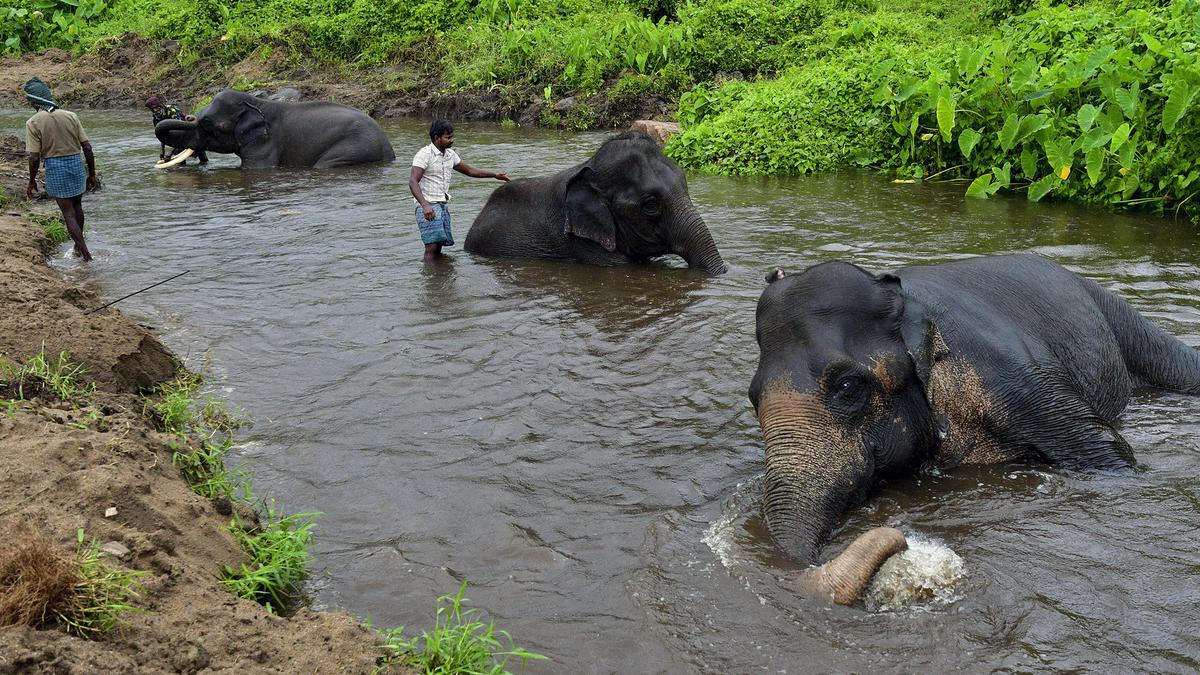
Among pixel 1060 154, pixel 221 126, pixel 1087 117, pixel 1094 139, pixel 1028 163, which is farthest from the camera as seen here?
pixel 221 126

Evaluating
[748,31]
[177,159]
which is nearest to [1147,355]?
[177,159]

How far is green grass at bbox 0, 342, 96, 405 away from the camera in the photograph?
578 centimetres

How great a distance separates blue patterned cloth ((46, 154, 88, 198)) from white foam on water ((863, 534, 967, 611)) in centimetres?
914

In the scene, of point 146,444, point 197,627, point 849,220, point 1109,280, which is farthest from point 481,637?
point 849,220

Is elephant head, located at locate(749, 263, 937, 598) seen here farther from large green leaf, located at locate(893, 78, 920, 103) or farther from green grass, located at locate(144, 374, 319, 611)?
large green leaf, located at locate(893, 78, 920, 103)

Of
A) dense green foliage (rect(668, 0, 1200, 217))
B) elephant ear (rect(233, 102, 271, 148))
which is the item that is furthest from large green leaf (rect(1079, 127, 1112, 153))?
elephant ear (rect(233, 102, 271, 148))

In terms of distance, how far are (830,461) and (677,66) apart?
1654 cm

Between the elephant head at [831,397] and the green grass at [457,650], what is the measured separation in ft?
4.06

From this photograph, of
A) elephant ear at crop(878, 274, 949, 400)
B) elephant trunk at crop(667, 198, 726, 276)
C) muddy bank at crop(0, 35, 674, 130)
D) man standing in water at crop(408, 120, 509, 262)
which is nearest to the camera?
elephant ear at crop(878, 274, 949, 400)

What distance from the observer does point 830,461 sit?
187 inches

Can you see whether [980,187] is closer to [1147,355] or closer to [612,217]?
[612,217]

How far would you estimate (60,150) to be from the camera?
10.6 metres

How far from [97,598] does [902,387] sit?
3440mm

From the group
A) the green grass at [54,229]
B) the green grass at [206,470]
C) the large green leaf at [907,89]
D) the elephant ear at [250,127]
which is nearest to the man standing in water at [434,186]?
the green grass at [54,229]
